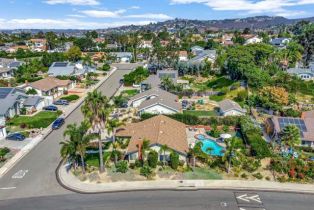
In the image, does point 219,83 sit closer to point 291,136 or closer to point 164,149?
point 291,136

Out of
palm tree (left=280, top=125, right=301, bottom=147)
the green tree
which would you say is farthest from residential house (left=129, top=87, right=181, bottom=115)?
the green tree

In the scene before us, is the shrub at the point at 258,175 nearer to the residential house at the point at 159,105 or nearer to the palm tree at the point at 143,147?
the palm tree at the point at 143,147

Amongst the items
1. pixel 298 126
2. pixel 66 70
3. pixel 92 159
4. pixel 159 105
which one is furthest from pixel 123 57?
pixel 298 126

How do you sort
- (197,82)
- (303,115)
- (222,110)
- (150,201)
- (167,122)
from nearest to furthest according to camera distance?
(150,201) → (167,122) → (303,115) → (222,110) → (197,82)

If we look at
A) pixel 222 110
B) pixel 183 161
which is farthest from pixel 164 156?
pixel 222 110

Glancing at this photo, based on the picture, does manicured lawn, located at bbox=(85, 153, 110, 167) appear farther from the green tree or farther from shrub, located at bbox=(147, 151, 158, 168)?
the green tree

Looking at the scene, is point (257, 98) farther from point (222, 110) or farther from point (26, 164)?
point (26, 164)
